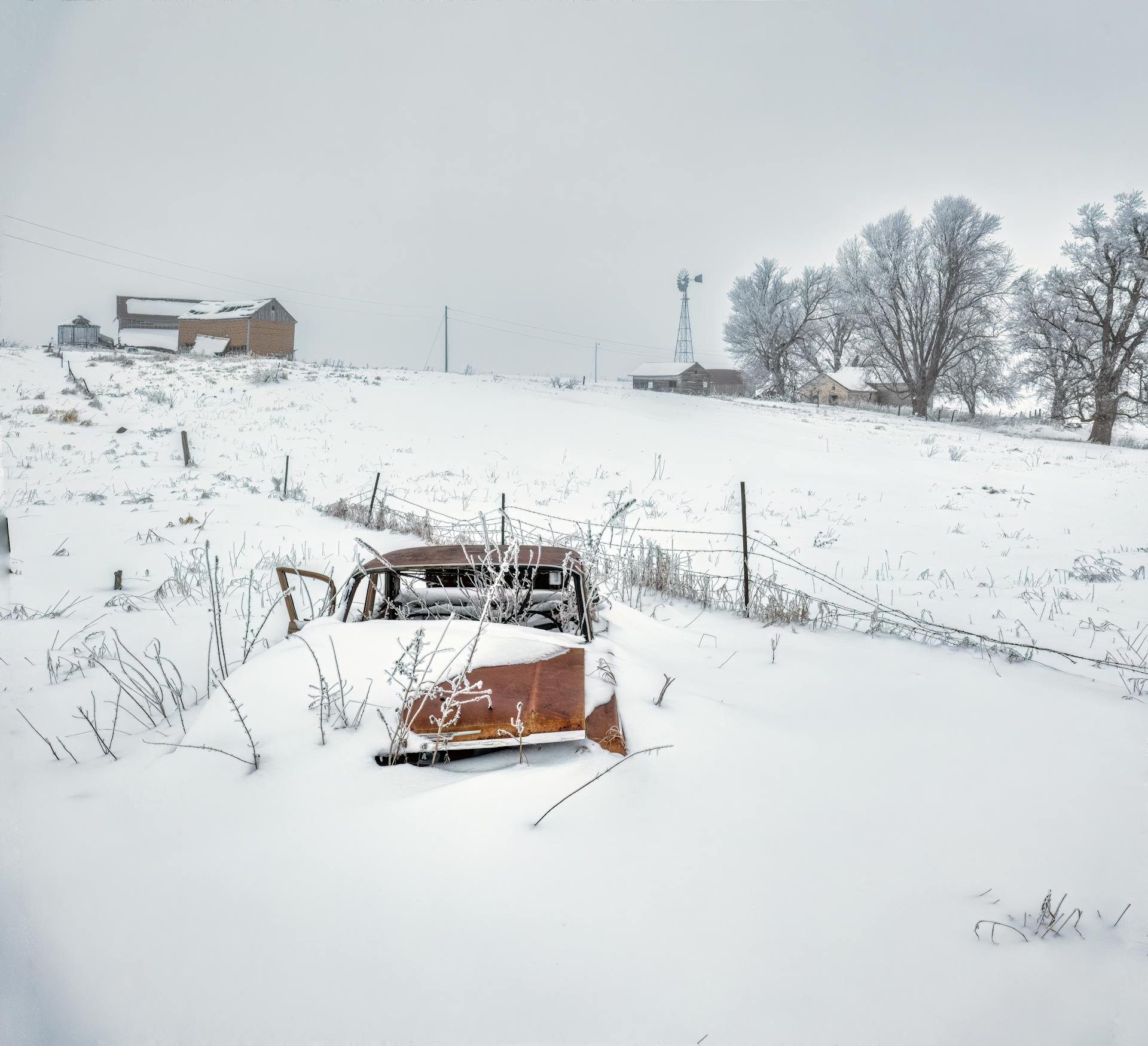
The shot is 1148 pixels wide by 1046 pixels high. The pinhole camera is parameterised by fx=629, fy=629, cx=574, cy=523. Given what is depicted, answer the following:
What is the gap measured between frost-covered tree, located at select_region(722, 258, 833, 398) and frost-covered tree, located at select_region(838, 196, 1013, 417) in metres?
1.79

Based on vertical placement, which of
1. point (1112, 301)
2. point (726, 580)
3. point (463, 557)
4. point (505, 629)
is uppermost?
point (1112, 301)

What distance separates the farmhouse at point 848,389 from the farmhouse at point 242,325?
3421 centimetres

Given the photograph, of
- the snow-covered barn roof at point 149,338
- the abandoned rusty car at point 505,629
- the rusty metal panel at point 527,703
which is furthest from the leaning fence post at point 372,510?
the snow-covered barn roof at point 149,338

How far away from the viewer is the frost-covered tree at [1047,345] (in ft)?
36.0

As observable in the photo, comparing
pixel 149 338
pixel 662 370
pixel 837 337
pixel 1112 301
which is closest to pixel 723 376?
pixel 662 370

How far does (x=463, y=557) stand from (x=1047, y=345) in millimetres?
14516

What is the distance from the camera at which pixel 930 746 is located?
320 cm

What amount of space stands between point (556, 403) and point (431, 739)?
22445 mm

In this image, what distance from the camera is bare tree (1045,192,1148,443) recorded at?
6738 mm

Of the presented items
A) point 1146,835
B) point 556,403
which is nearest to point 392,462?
point 556,403

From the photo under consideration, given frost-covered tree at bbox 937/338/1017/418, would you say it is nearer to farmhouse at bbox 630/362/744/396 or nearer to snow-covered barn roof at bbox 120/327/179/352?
farmhouse at bbox 630/362/744/396

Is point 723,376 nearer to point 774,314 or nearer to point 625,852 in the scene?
point 774,314

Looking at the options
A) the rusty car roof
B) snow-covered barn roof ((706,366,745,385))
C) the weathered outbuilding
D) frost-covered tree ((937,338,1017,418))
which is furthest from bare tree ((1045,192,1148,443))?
snow-covered barn roof ((706,366,745,385))

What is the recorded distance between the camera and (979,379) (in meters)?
29.5
